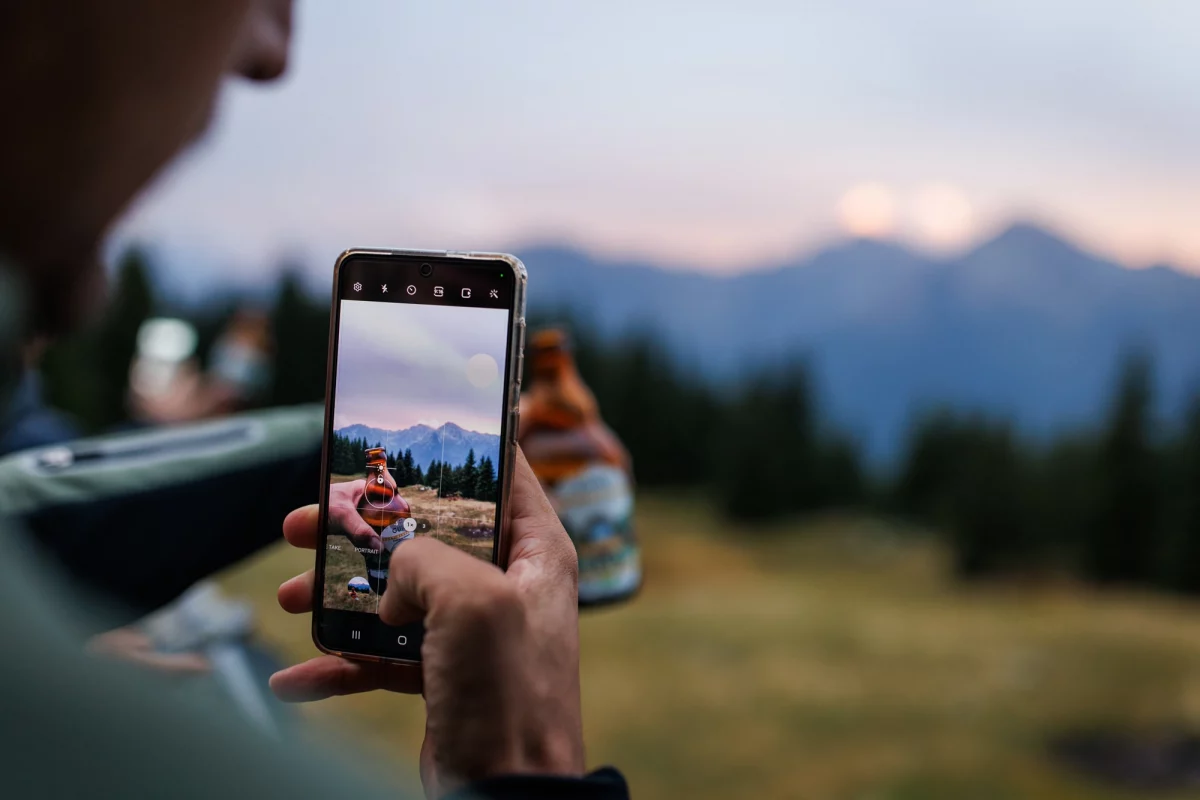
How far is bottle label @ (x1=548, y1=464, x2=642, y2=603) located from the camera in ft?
3.88

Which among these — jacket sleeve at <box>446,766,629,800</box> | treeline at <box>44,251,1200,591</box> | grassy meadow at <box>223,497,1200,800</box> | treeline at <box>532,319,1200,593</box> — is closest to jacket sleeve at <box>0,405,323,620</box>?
jacket sleeve at <box>446,766,629,800</box>

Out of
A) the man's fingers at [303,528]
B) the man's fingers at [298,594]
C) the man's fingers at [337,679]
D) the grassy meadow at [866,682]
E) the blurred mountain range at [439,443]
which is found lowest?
the grassy meadow at [866,682]

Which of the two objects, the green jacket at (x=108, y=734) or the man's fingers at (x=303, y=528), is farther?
the man's fingers at (x=303, y=528)

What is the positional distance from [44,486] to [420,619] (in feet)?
1.55

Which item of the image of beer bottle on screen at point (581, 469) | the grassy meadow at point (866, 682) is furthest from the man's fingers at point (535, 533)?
the grassy meadow at point (866, 682)

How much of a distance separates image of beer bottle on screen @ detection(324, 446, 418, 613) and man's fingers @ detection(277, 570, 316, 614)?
0.05 ft

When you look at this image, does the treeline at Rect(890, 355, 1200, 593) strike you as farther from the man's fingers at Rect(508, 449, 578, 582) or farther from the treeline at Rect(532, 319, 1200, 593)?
the man's fingers at Rect(508, 449, 578, 582)

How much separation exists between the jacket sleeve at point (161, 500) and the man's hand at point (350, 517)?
0.88ft

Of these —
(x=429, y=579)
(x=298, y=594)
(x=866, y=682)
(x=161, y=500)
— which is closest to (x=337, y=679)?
(x=298, y=594)

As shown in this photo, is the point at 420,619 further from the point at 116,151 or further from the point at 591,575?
the point at 591,575

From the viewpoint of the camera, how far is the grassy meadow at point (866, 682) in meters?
3.48

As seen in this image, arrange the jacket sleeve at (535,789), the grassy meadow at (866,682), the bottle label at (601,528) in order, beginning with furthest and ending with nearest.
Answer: the grassy meadow at (866,682)
the bottle label at (601,528)
the jacket sleeve at (535,789)

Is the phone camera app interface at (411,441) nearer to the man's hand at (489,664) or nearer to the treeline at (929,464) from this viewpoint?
the man's hand at (489,664)

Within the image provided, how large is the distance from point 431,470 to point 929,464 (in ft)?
19.6
